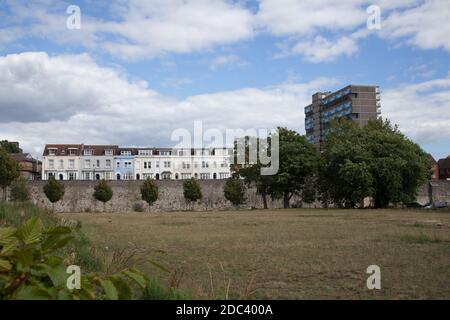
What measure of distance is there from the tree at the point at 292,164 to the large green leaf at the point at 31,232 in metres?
51.3

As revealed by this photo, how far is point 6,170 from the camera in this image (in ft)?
190

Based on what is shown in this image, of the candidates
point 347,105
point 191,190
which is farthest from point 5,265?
point 347,105

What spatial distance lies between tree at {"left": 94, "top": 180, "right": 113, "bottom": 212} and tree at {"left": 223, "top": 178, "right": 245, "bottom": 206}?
15071 millimetres

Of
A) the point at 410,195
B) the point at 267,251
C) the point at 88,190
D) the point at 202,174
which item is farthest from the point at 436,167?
the point at 267,251

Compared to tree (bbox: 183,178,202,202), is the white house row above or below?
above

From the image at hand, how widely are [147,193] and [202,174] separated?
120 ft

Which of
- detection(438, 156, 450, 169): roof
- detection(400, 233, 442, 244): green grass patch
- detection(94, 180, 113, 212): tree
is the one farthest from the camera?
detection(438, 156, 450, 169): roof

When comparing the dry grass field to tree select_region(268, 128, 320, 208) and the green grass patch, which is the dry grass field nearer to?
the green grass patch

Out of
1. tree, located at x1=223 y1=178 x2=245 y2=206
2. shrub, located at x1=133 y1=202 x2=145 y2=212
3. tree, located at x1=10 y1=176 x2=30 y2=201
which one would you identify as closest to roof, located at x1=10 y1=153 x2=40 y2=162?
tree, located at x1=10 y1=176 x2=30 y2=201

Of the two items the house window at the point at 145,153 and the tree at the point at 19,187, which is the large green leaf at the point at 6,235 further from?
the house window at the point at 145,153

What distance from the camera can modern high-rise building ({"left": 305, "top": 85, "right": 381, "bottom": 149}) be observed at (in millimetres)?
121312

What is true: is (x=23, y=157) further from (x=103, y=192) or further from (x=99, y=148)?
(x=103, y=192)
